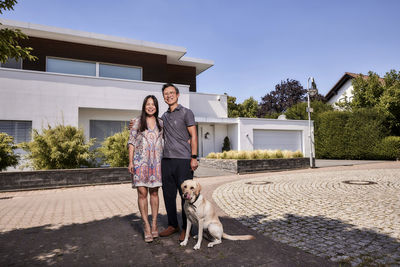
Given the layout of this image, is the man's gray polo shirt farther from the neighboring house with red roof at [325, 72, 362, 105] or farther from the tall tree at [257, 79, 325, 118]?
the tall tree at [257, 79, 325, 118]

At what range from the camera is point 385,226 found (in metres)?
3.98

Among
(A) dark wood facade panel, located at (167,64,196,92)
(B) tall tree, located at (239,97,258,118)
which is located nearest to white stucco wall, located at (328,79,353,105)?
(B) tall tree, located at (239,97,258,118)

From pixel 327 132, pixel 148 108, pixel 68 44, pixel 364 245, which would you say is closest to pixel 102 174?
pixel 148 108

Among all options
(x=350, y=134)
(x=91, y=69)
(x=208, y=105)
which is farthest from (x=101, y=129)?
(x=350, y=134)

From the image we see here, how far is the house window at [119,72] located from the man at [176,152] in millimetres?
13529

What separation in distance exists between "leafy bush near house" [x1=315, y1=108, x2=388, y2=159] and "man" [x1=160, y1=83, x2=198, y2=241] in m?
20.8

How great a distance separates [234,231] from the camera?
3.93 m

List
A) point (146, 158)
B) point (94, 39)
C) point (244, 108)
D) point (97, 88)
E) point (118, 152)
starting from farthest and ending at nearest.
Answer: point (244, 108) → point (94, 39) → point (97, 88) → point (118, 152) → point (146, 158)

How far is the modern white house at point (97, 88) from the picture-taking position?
12.4m

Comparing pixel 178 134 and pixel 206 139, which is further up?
pixel 206 139

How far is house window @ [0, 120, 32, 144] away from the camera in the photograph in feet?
39.2

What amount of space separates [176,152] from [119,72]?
1412 centimetres

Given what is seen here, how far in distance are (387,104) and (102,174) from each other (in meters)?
21.5

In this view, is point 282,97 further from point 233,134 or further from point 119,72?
point 119,72
